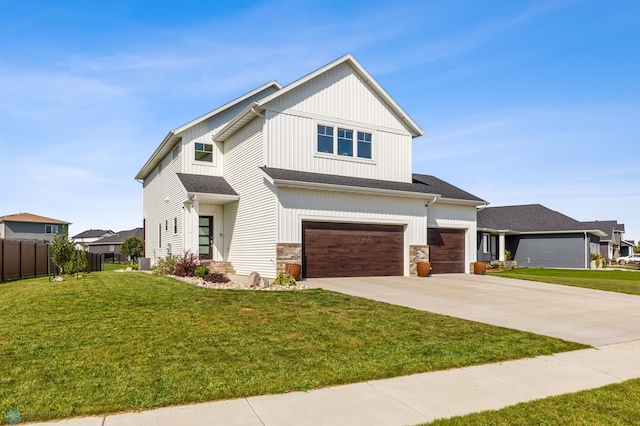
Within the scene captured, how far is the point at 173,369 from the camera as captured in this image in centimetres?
554

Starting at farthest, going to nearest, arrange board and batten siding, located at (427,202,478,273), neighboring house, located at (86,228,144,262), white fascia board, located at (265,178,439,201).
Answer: neighboring house, located at (86,228,144,262)
board and batten siding, located at (427,202,478,273)
white fascia board, located at (265,178,439,201)

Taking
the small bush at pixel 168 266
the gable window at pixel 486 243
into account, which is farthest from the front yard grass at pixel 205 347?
the gable window at pixel 486 243

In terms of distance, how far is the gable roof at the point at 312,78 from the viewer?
1786cm

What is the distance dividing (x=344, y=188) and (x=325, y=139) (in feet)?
9.65

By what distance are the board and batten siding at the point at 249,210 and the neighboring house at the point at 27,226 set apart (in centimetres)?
4237

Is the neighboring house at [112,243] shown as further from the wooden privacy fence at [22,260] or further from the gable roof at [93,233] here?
the wooden privacy fence at [22,260]

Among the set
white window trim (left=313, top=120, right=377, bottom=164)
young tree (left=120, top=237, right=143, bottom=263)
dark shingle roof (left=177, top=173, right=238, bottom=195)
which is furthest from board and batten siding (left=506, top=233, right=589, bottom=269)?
young tree (left=120, top=237, right=143, bottom=263)

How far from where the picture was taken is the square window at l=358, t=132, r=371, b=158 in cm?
1997

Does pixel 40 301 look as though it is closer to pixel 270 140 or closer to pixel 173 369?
pixel 173 369

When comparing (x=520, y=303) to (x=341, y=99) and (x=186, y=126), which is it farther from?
(x=186, y=126)

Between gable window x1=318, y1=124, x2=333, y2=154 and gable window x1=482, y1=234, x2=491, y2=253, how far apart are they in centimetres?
1927

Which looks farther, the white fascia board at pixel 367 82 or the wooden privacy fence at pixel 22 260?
the wooden privacy fence at pixel 22 260

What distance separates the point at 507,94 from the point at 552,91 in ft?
6.01

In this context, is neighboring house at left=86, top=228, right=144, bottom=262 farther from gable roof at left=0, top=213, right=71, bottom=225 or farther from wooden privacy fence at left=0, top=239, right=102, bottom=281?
wooden privacy fence at left=0, top=239, right=102, bottom=281
